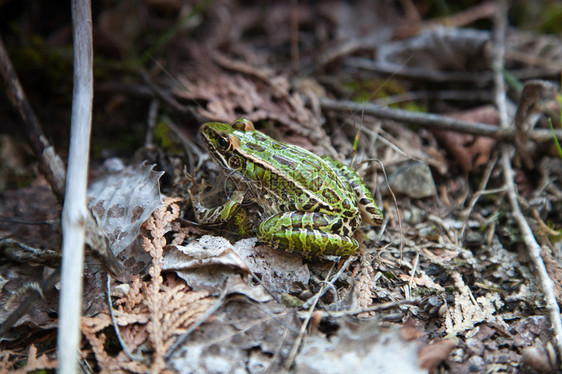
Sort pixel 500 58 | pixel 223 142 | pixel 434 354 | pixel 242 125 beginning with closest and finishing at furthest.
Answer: pixel 434 354, pixel 223 142, pixel 242 125, pixel 500 58

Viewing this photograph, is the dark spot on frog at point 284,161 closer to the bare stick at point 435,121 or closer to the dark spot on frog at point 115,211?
the bare stick at point 435,121

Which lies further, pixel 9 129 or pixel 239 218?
pixel 9 129

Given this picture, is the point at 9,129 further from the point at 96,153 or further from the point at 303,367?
the point at 303,367

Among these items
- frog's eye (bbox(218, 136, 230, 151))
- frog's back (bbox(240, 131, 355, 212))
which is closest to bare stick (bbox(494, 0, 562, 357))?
frog's back (bbox(240, 131, 355, 212))

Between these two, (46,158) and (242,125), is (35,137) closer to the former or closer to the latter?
(46,158)

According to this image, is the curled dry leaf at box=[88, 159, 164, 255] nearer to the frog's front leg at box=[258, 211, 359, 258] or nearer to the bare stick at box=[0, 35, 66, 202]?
the bare stick at box=[0, 35, 66, 202]

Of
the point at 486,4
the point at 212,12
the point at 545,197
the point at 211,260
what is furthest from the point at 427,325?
the point at 486,4

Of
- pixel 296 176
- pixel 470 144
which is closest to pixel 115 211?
pixel 296 176
